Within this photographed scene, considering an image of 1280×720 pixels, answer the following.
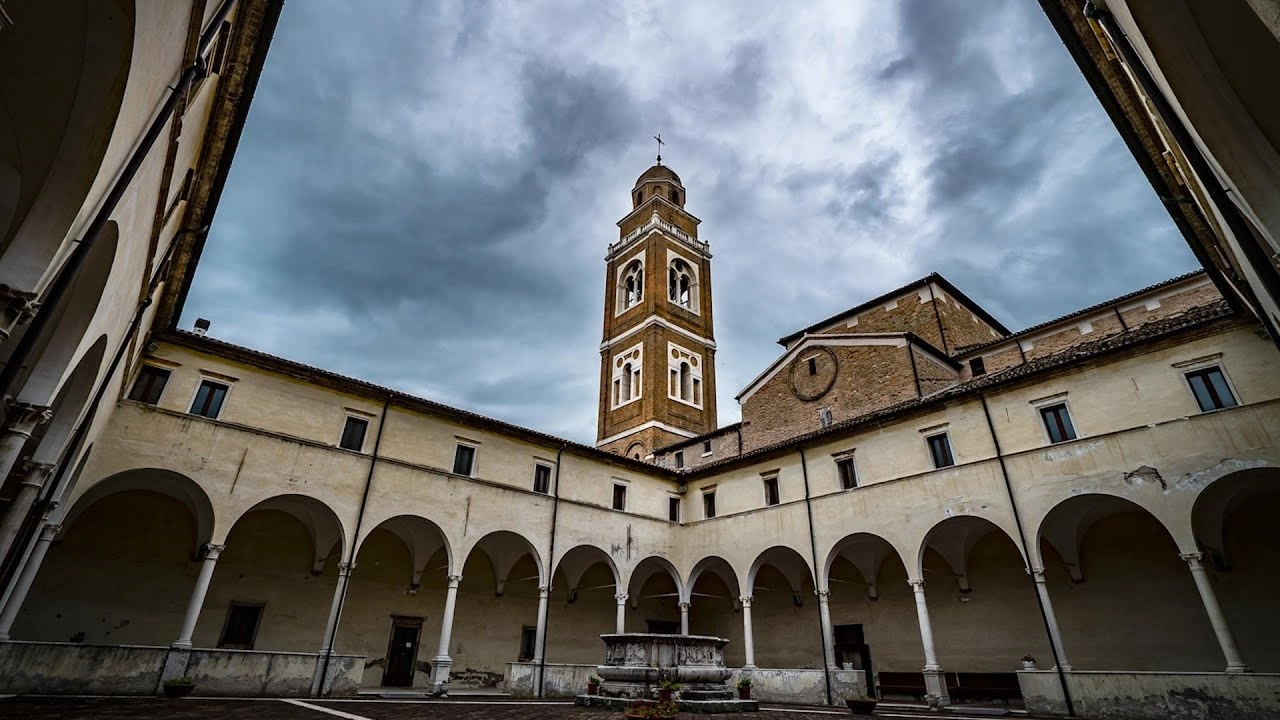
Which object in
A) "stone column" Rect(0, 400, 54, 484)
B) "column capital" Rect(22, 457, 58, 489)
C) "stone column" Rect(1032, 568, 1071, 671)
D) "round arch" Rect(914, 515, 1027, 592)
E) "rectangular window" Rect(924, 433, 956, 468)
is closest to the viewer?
"stone column" Rect(0, 400, 54, 484)

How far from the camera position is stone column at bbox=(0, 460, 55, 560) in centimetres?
690

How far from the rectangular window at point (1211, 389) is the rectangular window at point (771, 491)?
32.0 ft

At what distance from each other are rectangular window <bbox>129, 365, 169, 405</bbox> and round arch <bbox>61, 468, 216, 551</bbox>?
4.83 ft

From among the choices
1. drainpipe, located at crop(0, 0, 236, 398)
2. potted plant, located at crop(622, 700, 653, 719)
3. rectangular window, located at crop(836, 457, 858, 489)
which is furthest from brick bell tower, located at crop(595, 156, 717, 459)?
drainpipe, located at crop(0, 0, 236, 398)

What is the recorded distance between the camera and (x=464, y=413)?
16.2 metres

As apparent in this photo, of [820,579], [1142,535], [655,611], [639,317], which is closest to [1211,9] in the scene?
[1142,535]

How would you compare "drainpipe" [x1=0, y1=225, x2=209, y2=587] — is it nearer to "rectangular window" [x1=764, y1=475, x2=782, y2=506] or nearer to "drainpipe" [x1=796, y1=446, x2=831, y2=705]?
"drainpipe" [x1=796, y1=446, x2=831, y2=705]

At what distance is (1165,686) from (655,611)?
1486cm

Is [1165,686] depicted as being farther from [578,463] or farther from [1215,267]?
[578,463]

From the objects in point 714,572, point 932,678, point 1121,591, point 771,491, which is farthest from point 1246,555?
point 714,572

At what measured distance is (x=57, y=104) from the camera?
424 cm

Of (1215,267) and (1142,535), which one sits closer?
(1215,267)

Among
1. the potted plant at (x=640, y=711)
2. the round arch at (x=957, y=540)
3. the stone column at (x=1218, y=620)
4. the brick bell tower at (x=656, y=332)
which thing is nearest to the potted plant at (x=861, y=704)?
the round arch at (x=957, y=540)

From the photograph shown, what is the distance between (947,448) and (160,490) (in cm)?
1827
